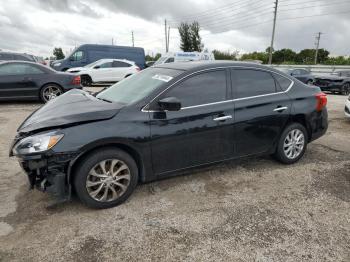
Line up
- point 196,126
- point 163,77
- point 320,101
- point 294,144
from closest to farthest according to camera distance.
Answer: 1. point 196,126
2. point 163,77
3. point 294,144
4. point 320,101

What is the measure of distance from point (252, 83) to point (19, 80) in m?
7.20

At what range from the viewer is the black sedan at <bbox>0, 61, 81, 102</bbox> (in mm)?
8594

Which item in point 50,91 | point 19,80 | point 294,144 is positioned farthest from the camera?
point 50,91

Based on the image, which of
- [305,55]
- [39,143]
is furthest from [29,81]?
[305,55]

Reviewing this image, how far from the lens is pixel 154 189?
3740mm

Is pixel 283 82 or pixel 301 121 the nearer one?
pixel 283 82

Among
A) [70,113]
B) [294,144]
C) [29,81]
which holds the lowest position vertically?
[294,144]

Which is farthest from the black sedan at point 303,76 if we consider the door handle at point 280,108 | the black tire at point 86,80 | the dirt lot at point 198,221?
the dirt lot at point 198,221

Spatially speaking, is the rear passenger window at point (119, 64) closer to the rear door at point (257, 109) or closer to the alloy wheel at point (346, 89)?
the alloy wheel at point (346, 89)

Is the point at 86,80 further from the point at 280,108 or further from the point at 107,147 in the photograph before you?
the point at 107,147

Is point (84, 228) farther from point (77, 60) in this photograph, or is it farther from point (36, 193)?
point (77, 60)

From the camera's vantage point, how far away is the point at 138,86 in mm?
3811

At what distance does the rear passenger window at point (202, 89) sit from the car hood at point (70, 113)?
2.37 feet

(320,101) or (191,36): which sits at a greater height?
(191,36)
